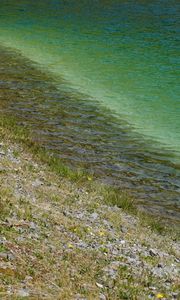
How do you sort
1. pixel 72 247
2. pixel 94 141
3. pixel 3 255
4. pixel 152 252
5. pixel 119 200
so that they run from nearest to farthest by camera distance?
pixel 3 255 < pixel 72 247 < pixel 152 252 < pixel 119 200 < pixel 94 141

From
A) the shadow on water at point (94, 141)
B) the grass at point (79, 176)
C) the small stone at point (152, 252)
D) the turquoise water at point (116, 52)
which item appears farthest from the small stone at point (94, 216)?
the turquoise water at point (116, 52)

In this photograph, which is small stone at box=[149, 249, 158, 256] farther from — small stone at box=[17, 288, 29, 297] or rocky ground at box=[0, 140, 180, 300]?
small stone at box=[17, 288, 29, 297]

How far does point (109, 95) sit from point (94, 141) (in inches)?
407

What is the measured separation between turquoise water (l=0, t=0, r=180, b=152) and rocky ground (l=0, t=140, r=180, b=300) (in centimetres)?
936

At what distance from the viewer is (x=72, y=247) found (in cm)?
1410

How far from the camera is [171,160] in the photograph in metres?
24.5

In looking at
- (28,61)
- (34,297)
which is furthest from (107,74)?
(34,297)

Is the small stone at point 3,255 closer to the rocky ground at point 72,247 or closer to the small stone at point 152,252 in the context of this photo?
the rocky ground at point 72,247

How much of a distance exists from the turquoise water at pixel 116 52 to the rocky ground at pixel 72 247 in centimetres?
936

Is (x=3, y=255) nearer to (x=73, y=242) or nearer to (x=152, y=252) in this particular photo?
(x=73, y=242)

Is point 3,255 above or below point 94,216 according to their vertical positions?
above

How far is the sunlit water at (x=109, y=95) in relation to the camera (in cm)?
2341

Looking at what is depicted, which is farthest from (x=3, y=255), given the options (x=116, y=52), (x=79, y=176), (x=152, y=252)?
(x=116, y=52)

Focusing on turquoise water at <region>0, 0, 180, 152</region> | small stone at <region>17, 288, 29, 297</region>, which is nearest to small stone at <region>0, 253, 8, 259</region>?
small stone at <region>17, 288, 29, 297</region>
